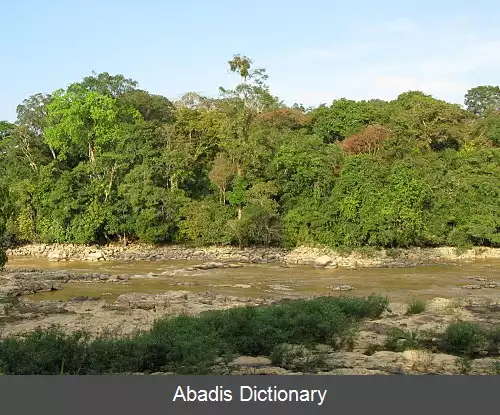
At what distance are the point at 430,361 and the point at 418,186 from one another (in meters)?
22.7

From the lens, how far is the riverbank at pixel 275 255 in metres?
28.1

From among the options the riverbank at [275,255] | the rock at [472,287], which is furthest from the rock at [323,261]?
the rock at [472,287]

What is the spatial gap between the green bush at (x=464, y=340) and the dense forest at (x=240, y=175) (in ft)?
63.7

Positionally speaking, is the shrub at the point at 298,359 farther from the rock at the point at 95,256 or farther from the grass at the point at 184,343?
the rock at the point at 95,256

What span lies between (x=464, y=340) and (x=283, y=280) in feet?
43.9

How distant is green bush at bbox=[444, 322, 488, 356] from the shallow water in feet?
25.1

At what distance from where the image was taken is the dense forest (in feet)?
101

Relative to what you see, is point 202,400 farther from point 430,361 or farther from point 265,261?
point 265,261

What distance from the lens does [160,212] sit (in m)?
33.3

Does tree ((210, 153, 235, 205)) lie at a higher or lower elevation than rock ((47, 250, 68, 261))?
higher

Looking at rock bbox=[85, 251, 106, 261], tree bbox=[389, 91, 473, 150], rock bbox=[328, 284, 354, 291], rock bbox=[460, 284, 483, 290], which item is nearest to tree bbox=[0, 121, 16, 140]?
rock bbox=[85, 251, 106, 261]

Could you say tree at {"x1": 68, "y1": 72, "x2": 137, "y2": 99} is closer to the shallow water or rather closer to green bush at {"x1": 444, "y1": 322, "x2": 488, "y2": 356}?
the shallow water

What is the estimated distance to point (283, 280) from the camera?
22938 millimetres

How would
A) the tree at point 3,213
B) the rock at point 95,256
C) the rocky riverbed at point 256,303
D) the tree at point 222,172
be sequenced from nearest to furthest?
1. the rocky riverbed at point 256,303
2. the tree at point 3,213
3. the rock at point 95,256
4. the tree at point 222,172
